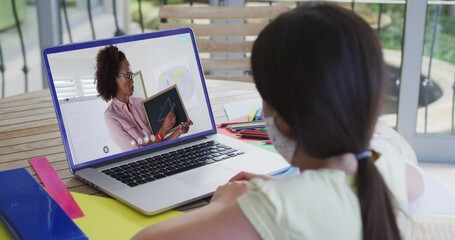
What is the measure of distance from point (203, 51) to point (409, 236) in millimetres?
1623

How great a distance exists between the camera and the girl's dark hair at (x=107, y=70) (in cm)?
137

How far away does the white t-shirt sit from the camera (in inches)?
33.7

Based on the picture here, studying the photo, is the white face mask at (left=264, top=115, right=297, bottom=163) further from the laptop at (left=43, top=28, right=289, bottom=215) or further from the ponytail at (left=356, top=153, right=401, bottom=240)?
the laptop at (left=43, top=28, right=289, bottom=215)

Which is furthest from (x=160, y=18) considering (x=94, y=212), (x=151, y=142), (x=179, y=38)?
(x=94, y=212)

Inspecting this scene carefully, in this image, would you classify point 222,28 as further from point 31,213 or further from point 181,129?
point 31,213

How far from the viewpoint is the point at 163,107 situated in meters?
1.43

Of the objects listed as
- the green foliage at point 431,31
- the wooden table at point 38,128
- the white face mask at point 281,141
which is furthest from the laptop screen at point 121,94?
the green foliage at point 431,31

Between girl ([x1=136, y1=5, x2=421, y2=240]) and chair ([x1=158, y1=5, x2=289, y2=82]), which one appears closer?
girl ([x1=136, y1=5, x2=421, y2=240])

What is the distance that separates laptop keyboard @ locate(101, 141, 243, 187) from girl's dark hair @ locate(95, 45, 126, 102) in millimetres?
166

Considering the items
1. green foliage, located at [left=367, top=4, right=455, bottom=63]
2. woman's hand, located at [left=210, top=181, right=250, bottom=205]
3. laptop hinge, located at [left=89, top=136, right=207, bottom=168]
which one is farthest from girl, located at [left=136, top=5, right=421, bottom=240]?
green foliage, located at [left=367, top=4, right=455, bottom=63]

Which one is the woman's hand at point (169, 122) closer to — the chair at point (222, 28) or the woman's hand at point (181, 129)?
the woman's hand at point (181, 129)

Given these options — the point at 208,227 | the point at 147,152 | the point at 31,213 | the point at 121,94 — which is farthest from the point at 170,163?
the point at 208,227

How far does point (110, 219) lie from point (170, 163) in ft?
0.80

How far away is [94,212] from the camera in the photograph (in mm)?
1167
